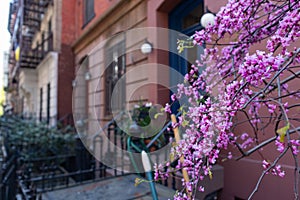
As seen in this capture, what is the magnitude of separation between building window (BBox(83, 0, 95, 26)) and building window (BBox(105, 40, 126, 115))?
7.81 ft

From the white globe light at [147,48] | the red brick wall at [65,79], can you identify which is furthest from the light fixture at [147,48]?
the red brick wall at [65,79]

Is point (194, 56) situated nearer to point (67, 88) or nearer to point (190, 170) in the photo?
point (190, 170)

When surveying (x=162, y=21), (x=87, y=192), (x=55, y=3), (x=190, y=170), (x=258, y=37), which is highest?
(x=55, y=3)

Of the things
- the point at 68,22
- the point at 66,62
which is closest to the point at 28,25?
the point at 68,22

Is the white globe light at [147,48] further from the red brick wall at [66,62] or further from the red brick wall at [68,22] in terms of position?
the red brick wall at [68,22]

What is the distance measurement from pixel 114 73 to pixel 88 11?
3.64m

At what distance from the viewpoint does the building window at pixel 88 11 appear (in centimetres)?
915

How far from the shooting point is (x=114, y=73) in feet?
24.3

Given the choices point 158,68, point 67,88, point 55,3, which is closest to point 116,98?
point 158,68

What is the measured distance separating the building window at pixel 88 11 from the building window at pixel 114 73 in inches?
93.8

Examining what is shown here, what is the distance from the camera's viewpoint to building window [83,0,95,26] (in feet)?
30.0

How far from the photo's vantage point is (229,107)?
50.6 inches

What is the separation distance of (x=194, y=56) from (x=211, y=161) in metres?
2.83

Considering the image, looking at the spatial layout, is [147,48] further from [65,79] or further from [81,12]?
[65,79]
